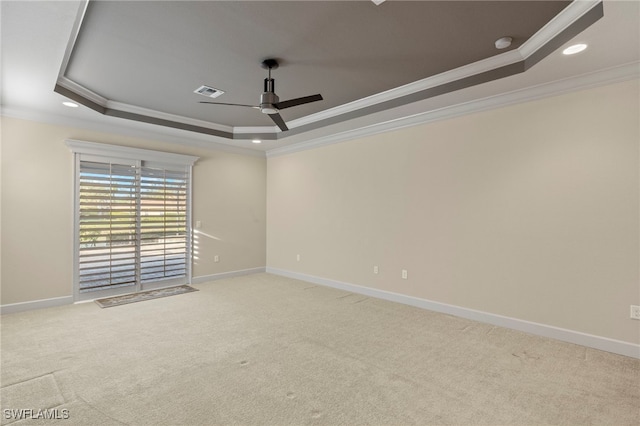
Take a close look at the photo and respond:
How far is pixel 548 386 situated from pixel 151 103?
217 inches

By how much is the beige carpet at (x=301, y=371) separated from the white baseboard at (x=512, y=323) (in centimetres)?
11

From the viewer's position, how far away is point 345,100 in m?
4.43

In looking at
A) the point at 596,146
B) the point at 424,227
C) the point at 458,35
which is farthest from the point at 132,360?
the point at 596,146

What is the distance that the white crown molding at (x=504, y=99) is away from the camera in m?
3.02

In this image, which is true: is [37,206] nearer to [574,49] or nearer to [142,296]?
[142,296]

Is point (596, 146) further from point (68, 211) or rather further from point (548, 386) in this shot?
point (68, 211)

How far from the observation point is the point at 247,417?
6.82 ft

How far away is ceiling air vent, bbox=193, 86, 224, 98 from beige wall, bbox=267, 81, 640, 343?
2301 millimetres

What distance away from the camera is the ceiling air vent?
395 cm

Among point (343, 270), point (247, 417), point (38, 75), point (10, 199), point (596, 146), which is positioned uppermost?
point (38, 75)

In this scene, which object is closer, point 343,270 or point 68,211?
point 68,211

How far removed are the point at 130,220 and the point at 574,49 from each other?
5.94 meters

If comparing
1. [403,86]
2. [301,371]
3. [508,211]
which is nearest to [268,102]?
[403,86]

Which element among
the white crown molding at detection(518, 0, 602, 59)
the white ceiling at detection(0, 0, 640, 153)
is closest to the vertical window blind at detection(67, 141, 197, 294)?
the white ceiling at detection(0, 0, 640, 153)
